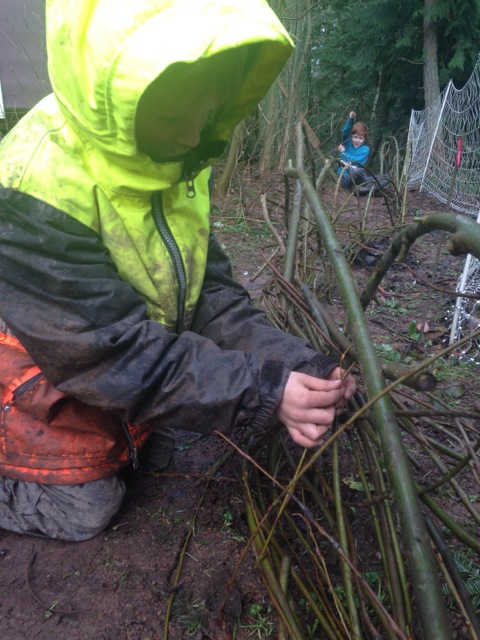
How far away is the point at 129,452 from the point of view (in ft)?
5.45

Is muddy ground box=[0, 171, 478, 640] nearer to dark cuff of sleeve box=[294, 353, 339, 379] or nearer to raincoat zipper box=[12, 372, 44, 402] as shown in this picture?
dark cuff of sleeve box=[294, 353, 339, 379]

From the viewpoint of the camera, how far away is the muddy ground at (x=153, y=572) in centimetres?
130

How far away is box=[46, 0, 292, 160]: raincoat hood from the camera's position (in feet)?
3.35

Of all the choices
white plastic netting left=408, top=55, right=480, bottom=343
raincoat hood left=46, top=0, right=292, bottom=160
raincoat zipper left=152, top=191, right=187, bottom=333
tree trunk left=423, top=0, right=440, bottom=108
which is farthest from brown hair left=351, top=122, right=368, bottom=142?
raincoat hood left=46, top=0, right=292, bottom=160

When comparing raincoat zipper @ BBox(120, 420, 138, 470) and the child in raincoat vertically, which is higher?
the child in raincoat

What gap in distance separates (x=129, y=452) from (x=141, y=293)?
0.53 m

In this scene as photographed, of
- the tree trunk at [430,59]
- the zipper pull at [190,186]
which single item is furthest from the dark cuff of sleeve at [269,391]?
the tree trunk at [430,59]

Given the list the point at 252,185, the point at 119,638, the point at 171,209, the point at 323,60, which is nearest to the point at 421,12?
the point at 323,60

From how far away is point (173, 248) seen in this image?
151 cm

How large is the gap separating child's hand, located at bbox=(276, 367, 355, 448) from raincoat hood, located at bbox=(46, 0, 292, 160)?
68 centimetres

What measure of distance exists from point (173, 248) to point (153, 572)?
91 centimetres

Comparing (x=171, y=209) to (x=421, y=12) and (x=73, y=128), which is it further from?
(x=421, y=12)

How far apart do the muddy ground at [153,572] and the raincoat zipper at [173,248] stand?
0.53 m

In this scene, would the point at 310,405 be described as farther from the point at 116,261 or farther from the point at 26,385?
the point at 26,385
